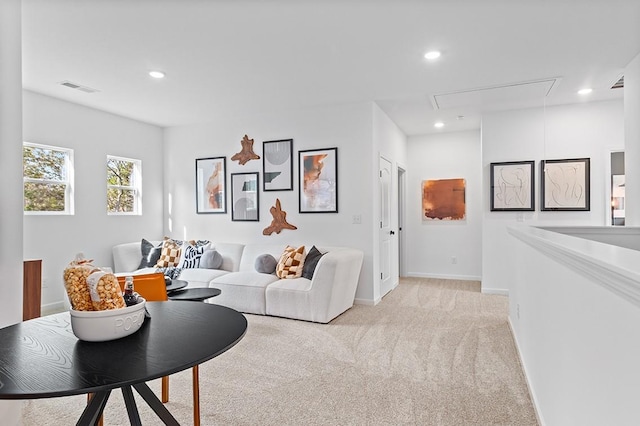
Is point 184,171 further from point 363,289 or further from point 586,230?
point 586,230

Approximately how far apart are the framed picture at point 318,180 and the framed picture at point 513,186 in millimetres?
2298

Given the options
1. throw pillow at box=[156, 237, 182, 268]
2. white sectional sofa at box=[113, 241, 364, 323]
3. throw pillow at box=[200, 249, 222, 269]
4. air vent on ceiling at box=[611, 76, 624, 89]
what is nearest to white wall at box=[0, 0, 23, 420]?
white sectional sofa at box=[113, 241, 364, 323]

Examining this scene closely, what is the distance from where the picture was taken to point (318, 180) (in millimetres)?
4984

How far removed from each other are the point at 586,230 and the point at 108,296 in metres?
3.34

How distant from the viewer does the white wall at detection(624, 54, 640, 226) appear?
3484 millimetres

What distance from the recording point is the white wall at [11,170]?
1.97m

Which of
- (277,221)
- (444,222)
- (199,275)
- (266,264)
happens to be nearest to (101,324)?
(266,264)

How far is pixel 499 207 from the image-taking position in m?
5.23

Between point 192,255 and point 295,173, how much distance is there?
1806 mm

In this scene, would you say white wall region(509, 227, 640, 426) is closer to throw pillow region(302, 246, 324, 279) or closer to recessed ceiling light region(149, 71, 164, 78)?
throw pillow region(302, 246, 324, 279)

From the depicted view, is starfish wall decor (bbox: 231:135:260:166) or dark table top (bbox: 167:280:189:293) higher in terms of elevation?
starfish wall decor (bbox: 231:135:260:166)

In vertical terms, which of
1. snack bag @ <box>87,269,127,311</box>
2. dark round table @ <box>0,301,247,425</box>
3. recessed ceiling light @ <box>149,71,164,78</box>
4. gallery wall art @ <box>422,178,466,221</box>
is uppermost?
recessed ceiling light @ <box>149,71,164,78</box>

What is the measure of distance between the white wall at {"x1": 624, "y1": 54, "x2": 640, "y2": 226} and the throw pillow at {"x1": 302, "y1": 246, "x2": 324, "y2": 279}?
10.4 feet

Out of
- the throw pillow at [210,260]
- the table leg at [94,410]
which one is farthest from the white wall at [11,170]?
the throw pillow at [210,260]
